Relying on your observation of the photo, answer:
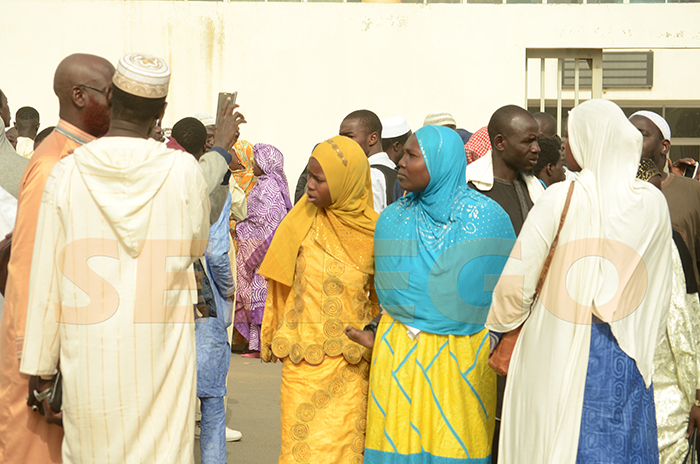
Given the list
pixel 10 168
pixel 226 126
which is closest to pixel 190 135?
pixel 10 168

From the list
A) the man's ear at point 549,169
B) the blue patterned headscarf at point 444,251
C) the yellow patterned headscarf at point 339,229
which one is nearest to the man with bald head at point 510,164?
the blue patterned headscarf at point 444,251

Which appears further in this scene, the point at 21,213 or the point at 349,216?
the point at 349,216

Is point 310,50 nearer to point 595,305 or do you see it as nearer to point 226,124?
point 226,124

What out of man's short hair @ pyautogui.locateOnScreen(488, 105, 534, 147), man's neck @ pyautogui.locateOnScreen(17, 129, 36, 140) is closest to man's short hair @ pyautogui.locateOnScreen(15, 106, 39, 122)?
man's neck @ pyautogui.locateOnScreen(17, 129, 36, 140)

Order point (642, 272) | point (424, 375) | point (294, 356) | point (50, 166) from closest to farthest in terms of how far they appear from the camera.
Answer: point (50, 166), point (642, 272), point (424, 375), point (294, 356)

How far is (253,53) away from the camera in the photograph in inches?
373

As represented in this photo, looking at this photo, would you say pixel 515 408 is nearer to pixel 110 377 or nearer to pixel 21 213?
pixel 110 377

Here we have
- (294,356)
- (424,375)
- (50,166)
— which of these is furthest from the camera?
(294,356)

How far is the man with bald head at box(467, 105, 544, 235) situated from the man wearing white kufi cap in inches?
85.5

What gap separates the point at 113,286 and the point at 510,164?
2.57m

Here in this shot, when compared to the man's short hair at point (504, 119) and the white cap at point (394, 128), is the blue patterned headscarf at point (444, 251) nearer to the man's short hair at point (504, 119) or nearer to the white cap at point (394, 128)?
the man's short hair at point (504, 119)

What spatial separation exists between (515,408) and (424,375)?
1.55 ft

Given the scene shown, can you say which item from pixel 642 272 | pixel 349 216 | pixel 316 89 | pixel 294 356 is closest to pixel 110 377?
pixel 294 356

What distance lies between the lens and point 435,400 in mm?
3406
